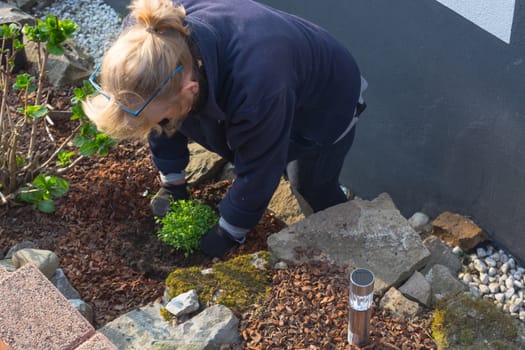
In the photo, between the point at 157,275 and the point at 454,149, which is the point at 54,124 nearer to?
the point at 157,275

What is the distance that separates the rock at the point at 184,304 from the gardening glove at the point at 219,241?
53 centimetres

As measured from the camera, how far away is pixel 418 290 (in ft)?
9.96

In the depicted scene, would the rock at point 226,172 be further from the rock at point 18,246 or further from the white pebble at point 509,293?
the white pebble at point 509,293

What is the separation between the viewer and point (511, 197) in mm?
3750

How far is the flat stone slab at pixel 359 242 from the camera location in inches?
123

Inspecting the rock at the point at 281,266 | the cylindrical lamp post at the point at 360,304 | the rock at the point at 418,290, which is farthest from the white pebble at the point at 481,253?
the cylindrical lamp post at the point at 360,304

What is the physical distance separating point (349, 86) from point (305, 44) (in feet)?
1.31

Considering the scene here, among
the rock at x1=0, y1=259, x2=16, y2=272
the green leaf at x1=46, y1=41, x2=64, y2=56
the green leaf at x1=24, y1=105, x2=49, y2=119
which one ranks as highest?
the green leaf at x1=46, y1=41, x2=64, y2=56

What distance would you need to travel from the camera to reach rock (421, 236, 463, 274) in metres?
3.77

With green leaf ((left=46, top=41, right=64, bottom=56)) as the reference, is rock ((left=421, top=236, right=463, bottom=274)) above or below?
below

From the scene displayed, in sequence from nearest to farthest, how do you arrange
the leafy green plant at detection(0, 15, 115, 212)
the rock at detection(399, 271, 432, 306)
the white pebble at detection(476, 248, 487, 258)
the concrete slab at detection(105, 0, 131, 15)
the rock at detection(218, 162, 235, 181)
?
the rock at detection(399, 271, 432, 306) < the leafy green plant at detection(0, 15, 115, 212) < the white pebble at detection(476, 248, 487, 258) < the rock at detection(218, 162, 235, 181) < the concrete slab at detection(105, 0, 131, 15)

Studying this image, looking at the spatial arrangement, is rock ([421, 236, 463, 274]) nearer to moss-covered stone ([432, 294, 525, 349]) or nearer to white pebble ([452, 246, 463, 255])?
white pebble ([452, 246, 463, 255])

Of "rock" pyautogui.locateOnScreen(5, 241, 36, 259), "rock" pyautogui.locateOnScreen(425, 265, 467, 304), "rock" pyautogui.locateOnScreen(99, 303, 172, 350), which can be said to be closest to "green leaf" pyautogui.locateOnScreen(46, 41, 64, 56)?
"rock" pyautogui.locateOnScreen(5, 241, 36, 259)

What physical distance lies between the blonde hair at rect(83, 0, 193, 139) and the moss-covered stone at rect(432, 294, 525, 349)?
1.54m
